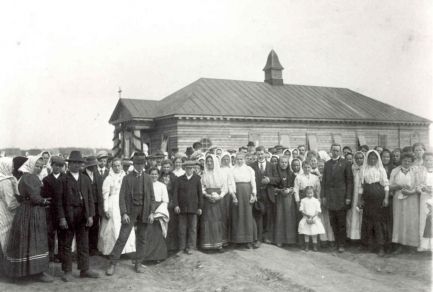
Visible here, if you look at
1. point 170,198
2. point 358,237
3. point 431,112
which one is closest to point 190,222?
point 170,198

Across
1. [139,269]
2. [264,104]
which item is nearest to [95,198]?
[139,269]

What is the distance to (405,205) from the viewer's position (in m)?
7.80

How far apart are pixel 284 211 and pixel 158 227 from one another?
271 cm

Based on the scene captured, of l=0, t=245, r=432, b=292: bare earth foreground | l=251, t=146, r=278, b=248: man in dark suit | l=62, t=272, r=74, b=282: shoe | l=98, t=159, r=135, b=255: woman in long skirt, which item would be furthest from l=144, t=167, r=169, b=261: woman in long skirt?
l=251, t=146, r=278, b=248: man in dark suit

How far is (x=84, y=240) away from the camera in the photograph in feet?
20.1

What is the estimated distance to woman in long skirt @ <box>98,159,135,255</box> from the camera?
7203mm

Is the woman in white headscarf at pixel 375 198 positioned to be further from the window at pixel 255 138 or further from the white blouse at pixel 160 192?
the window at pixel 255 138

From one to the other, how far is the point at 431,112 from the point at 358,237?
3015mm

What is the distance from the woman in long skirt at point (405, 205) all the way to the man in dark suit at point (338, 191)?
884 mm

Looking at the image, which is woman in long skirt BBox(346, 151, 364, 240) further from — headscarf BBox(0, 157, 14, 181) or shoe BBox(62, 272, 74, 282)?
headscarf BBox(0, 157, 14, 181)

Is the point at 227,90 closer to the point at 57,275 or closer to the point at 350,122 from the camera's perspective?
the point at 350,122

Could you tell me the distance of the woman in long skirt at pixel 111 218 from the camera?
23.6 ft

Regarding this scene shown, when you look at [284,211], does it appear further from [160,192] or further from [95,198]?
[95,198]

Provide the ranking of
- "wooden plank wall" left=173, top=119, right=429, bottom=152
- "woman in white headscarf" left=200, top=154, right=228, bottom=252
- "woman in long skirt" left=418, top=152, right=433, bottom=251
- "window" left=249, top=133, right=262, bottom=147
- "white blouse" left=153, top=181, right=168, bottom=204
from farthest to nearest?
"window" left=249, top=133, right=262, bottom=147, "wooden plank wall" left=173, top=119, right=429, bottom=152, "woman in white headscarf" left=200, top=154, right=228, bottom=252, "woman in long skirt" left=418, top=152, right=433, bottom=251, "white blouse" left=153, top=181, right=168, bottom=204
